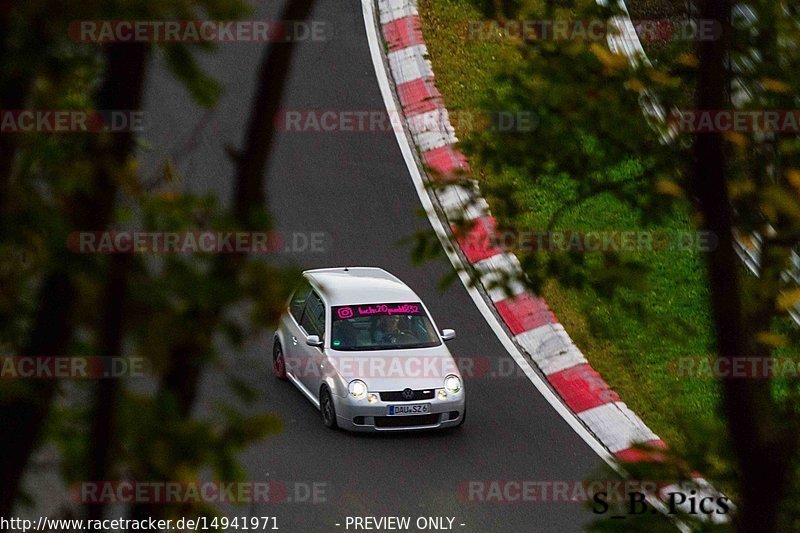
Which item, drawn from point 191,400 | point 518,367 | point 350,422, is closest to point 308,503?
point 350,422

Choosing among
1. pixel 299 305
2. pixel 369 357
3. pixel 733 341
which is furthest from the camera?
pixel 299 305

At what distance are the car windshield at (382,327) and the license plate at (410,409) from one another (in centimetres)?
76

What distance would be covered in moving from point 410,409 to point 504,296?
2.62 meters

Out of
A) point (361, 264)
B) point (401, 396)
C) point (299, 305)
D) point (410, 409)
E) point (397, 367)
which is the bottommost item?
point (410, 409)

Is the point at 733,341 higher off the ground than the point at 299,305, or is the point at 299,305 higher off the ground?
the point at 299,305

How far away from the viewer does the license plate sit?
37.7 ft

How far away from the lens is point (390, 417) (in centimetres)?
1152

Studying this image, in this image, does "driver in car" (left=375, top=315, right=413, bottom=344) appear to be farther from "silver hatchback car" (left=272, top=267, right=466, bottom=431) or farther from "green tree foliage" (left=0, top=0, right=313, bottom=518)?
"green tree foliage" (left=0, top=0, right=313, bottom=518)

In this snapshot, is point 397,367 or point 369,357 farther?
point 369,357

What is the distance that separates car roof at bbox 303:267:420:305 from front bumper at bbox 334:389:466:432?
1.19m

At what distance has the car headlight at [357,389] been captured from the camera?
11498 mm

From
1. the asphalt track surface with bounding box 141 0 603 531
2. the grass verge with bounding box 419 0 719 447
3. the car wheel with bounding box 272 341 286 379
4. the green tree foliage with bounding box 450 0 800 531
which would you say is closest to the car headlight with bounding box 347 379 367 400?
the asphalt track surface with bounding box 141 0 603 531

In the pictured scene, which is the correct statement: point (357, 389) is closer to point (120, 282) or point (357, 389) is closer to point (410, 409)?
point (410, 409)

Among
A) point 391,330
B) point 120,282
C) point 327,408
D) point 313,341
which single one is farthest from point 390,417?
point 120,282
